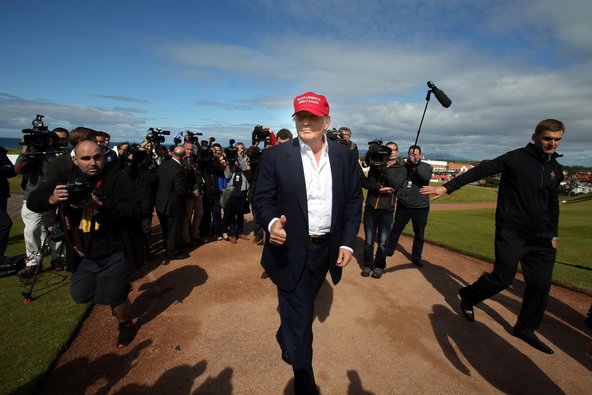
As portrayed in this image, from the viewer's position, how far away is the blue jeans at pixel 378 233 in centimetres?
556

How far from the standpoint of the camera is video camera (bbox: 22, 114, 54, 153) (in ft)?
15.5

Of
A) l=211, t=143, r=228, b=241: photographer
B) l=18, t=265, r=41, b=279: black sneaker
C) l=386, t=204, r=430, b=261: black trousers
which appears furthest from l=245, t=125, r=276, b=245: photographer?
l=18, t=265, r=41, b=279: black sneaker

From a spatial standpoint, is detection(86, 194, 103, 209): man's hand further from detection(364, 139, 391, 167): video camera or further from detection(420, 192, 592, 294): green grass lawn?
detection(420, 192, 592, 294): green grass lawn

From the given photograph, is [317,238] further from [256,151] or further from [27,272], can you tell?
[27,272]

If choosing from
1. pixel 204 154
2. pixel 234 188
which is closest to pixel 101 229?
pixel 234 188

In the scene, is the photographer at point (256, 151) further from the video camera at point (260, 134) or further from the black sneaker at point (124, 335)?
the black sneaker at point (124, 335)

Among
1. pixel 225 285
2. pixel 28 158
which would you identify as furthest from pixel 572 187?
pixel 28 158

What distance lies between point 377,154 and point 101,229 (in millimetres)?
4393

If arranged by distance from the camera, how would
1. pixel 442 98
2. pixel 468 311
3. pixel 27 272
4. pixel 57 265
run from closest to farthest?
pixel 468 311 < pixel 442 98 < pixel 27 272 < pixel 57 265

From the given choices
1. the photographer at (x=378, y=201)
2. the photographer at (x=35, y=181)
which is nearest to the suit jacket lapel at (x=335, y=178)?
the photographer at (x=378, y=201)

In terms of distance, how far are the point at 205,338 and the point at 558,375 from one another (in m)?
4.04

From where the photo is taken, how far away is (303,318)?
108 inches

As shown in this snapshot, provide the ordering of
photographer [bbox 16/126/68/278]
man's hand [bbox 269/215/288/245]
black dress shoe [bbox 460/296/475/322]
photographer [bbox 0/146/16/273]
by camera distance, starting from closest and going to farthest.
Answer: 1. man's hand [bbox 269/215/288/245]
2. black dress shoe [bbox 460/296/475/322]
3. photographer [bbox 16/126/68/278]
4. photographer [bbox 0/146/16/273]

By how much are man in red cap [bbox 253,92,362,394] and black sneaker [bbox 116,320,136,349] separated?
203 centimetres
